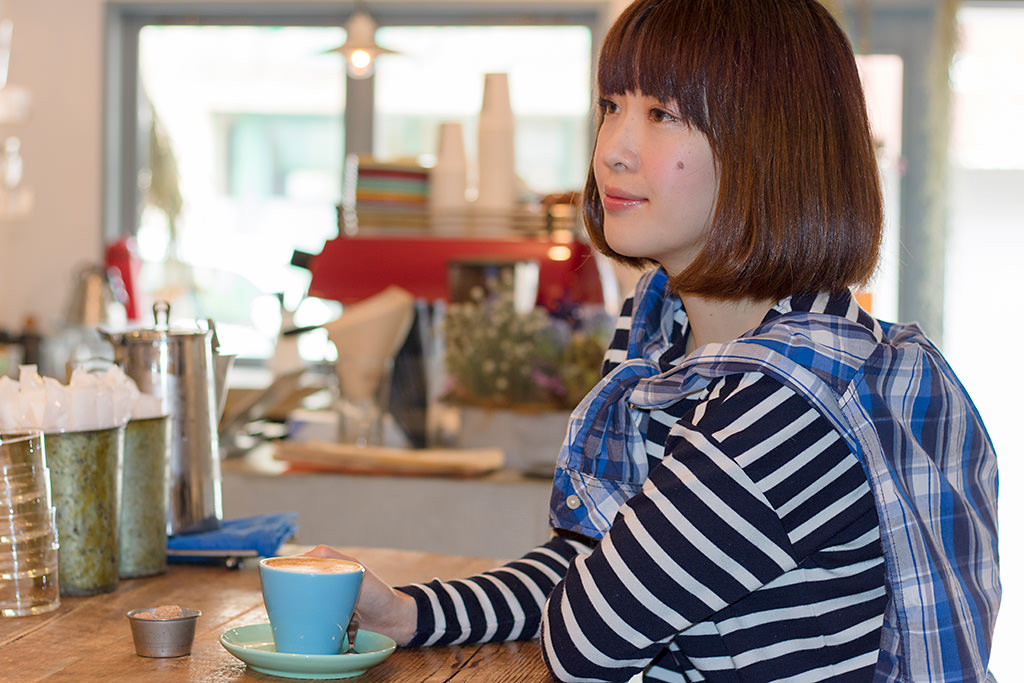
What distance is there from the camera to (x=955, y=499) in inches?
33.7

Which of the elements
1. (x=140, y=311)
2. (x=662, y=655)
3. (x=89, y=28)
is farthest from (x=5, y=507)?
(x=89, y=28)

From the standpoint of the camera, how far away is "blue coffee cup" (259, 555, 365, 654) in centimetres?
84

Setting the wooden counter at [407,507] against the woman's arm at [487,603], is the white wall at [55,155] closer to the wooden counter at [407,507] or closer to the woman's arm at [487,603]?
the wooden counter at [407,507]

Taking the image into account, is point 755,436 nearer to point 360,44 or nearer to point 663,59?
point 663,59

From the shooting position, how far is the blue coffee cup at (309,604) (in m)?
0.84

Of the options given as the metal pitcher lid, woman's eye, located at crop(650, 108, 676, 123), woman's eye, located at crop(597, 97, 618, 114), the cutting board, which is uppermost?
woman's eye, located at crop(597, 97, 618, 114)

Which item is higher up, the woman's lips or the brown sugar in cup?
the woman's lips

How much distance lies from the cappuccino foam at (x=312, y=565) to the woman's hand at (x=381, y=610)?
0.11 feet

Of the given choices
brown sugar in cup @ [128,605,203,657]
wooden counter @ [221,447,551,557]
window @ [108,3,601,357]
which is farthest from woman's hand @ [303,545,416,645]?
window @ [108,3,601,357]

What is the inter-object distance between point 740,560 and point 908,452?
0.49 feet

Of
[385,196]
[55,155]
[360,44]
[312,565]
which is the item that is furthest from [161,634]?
[55,155]

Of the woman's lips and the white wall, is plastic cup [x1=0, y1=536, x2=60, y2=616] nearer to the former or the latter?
the woman's lips

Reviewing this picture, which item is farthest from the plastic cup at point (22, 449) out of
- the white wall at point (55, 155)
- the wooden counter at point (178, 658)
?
the white wall at point (55, 155)

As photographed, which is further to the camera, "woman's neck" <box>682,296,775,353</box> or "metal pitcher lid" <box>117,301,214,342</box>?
"metal pitcher lid" <box>117,301,214,342</box>
